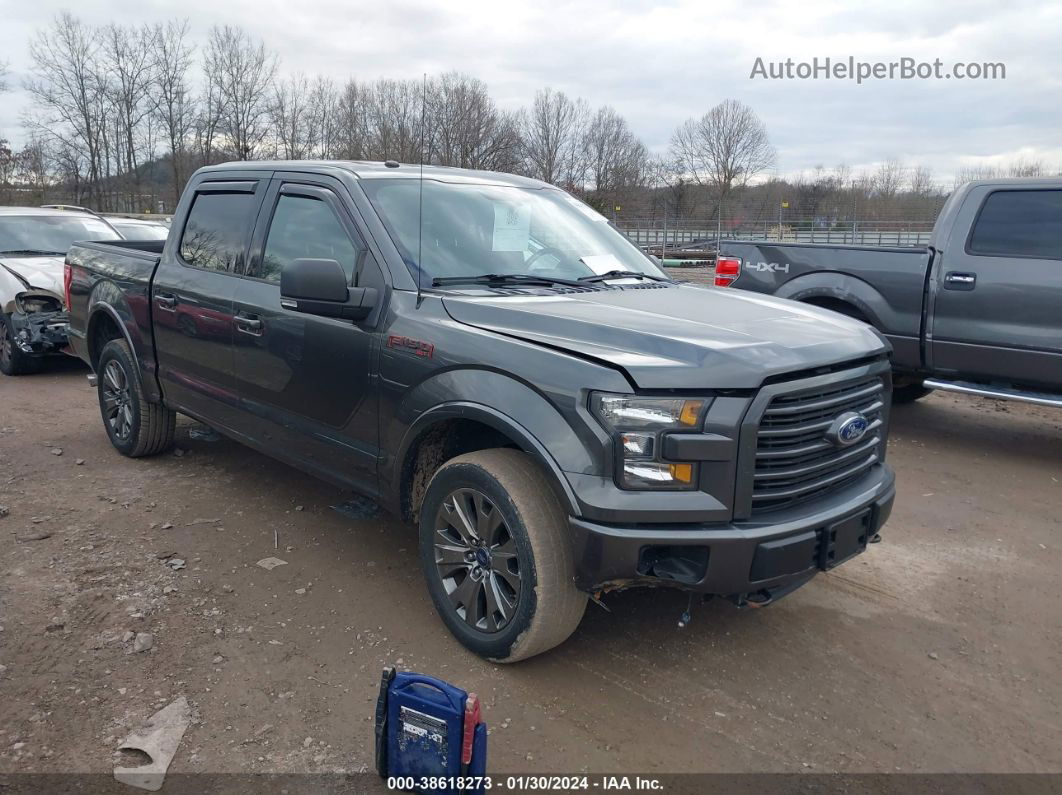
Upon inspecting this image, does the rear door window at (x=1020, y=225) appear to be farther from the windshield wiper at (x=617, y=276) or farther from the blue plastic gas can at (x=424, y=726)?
the blue plastic gas can at (x=424, y=726)

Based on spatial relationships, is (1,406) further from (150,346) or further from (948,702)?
(948,702)

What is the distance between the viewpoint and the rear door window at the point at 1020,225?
6.09 m

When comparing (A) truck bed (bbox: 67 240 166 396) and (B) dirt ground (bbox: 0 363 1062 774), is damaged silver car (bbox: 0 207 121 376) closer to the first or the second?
(A) truck bed (bbox: 67 240 166 396)

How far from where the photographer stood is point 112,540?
14.7ft

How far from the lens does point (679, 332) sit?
118 inches

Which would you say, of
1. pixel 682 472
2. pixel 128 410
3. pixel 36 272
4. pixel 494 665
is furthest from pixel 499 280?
pixel 36 272

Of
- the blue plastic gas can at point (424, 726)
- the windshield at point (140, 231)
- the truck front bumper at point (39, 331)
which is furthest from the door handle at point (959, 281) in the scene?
the windshield at point (140, 231)

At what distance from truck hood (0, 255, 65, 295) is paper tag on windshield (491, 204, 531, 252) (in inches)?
266

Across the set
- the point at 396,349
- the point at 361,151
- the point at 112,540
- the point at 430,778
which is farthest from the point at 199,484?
the point at 361,151

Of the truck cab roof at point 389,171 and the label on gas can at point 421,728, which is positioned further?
the truck cab roof at point 389,171

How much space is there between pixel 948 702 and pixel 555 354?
203cm

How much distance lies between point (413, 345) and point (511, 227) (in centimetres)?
99

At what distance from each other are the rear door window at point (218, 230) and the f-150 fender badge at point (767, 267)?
15.4ft

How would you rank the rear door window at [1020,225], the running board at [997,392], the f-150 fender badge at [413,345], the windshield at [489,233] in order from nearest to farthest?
1. the f-150 fender badge at [413,345]
2. the windshield at [489,233]
3. the running board at [997,392]
4. the rear door window at [1020,225]
